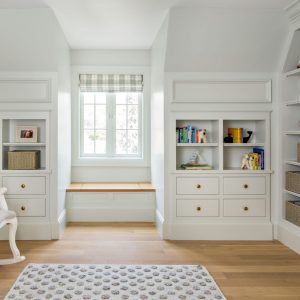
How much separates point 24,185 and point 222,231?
2.26 m

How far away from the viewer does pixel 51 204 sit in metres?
4.46

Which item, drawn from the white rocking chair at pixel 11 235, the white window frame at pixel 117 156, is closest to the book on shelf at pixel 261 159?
the white window frame at pixel 117 156

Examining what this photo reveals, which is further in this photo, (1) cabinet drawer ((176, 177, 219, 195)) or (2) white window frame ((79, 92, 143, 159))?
(2) white window frame ((79, 92, 143, 159))

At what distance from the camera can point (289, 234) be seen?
4.17 metres

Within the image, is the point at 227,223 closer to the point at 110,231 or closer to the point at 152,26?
the point at 110,231

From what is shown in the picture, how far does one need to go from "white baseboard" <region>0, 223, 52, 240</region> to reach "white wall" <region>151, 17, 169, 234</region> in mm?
1284

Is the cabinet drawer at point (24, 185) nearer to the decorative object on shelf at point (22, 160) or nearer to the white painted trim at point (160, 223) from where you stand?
the decorative object on shelf at point (22, 160)

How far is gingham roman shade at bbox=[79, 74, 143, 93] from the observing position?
5633 mm

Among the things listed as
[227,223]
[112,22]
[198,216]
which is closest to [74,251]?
[198,216]

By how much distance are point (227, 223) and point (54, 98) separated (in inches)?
93.4

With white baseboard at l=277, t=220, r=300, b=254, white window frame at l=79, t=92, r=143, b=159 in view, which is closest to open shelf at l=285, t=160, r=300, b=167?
white baseboard at l=277, t=220, r=300, b=254

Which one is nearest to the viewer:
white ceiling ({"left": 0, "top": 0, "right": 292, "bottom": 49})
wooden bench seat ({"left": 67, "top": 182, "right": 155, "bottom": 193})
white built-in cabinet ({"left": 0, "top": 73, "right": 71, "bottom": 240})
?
white ceiling ({"left": 0, "top": 0, "right": 292, "bottom": 49})

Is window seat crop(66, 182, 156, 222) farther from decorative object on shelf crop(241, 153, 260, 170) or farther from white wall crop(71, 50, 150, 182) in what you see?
decorative object on shelf crop(241, 153, 260, 170)

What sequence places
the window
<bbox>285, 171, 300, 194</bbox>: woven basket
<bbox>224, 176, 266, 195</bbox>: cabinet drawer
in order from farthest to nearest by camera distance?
the window
<bbox>224, 176, 266, 195</bbox>: cabinet drawer
<bbox>285, 171, 300, 194</bbox>: woven basket
